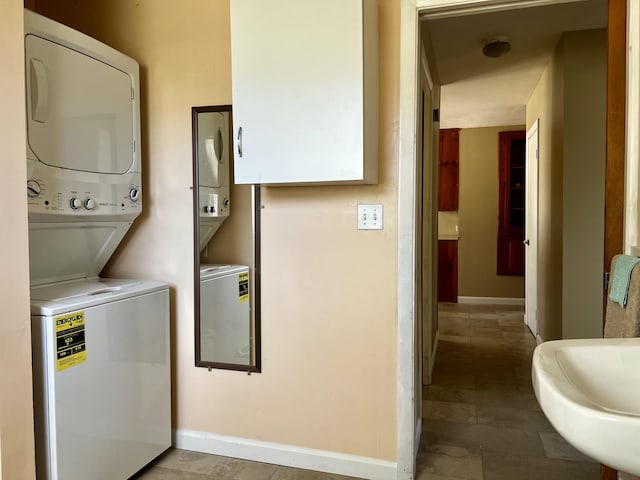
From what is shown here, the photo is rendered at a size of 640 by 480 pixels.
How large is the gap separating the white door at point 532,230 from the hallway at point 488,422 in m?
0.36

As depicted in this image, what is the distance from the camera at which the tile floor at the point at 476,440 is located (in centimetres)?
210

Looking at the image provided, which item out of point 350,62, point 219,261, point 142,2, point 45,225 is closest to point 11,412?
point 45,225

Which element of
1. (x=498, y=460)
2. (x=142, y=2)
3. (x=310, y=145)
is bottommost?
(x=498, y=460)

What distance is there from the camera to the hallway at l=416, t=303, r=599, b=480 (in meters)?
2.15

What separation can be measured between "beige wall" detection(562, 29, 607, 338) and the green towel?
1818 millimetres

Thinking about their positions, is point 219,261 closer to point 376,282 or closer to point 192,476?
point 376,282

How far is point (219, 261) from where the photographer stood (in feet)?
7.43

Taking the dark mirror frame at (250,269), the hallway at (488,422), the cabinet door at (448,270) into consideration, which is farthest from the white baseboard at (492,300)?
the dark mirror frame at (250,269)

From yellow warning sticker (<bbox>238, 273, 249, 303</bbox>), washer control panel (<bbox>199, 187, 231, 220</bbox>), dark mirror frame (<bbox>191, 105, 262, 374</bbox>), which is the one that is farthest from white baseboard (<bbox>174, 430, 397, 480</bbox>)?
washer control panel (<bbox>199, 187, 231, 220</bbox>)

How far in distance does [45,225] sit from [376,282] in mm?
1369

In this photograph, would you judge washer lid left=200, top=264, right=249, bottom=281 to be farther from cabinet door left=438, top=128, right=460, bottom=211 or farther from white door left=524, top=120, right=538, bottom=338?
cabinet door left=438, top=128, right=460, bottom=211

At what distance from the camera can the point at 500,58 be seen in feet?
11.8

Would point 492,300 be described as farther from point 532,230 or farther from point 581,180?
point 581,180

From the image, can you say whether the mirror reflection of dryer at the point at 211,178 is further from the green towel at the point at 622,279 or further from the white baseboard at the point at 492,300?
the white baseboard at the point at 492,300
